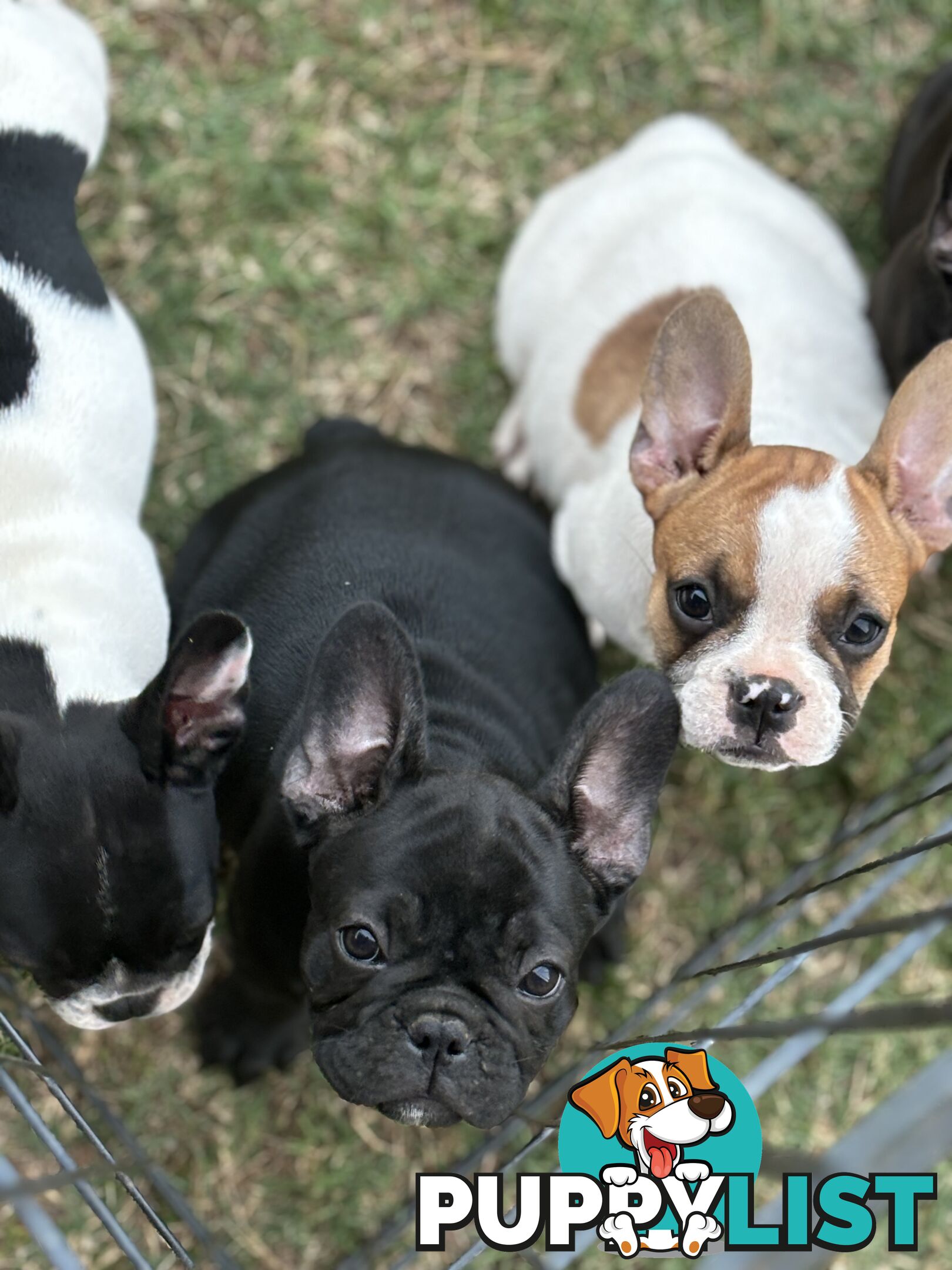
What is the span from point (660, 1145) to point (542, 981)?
18.8 inches

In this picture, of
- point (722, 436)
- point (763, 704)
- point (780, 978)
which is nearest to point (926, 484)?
point (722, 436)

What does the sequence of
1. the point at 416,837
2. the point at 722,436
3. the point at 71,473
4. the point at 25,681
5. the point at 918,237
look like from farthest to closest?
the point at 918,237
the point at 71,473
the point at 722,436
the point at 25,681
the point at 416,837

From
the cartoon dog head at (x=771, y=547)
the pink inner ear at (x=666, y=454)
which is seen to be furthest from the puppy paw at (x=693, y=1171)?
the pink inner ear at (x=666, y=454)

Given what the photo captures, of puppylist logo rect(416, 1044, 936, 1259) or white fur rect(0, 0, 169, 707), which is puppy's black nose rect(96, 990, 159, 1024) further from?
puppylist logo rect(416, 1044, 936, 1259)

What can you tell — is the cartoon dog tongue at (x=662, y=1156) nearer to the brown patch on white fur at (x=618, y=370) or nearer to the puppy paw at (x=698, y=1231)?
the puppy paw at (x=698, y=1231)

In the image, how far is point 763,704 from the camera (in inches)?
128

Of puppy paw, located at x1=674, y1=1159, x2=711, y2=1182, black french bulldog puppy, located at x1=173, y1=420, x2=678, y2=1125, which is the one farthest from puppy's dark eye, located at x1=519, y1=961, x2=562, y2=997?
puppy paw, located at x1=674, y1=1159, x2=711, y2=1182

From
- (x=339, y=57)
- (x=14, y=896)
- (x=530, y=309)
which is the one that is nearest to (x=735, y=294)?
(x=530, y=309)

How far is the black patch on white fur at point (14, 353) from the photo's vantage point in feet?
11.9

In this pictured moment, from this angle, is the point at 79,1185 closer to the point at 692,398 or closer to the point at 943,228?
the point at 692,398

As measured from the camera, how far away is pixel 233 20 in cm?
533

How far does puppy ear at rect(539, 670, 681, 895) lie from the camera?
117 inches

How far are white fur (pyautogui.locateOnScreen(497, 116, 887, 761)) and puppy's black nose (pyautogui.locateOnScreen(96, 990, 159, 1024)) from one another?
5.91 ft

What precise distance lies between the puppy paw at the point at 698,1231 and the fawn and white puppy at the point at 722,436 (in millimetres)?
1176
